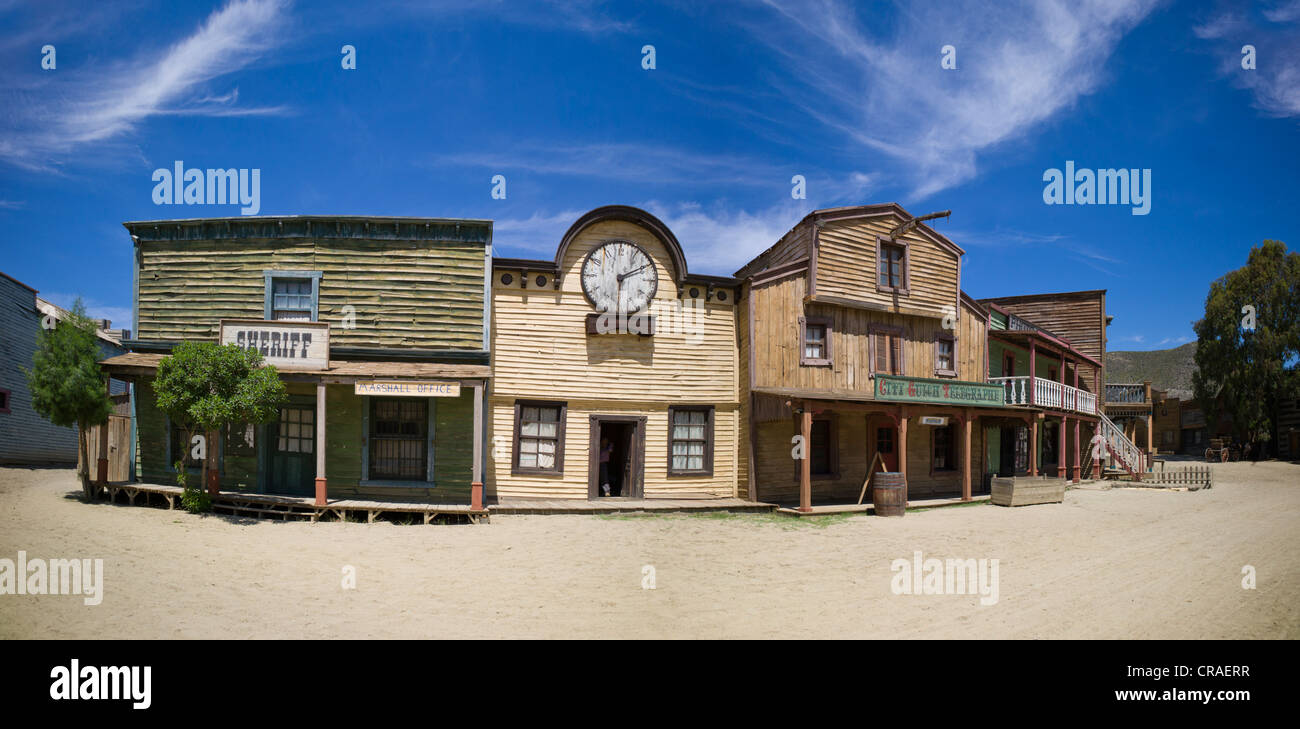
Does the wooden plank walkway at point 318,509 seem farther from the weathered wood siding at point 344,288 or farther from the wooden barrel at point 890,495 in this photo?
the wooden barrel at point 890,495

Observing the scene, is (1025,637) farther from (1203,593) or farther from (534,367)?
(534,367)

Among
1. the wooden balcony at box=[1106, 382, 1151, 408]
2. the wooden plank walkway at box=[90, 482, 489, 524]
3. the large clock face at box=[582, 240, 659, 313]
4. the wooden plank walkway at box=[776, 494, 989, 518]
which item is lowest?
the wooden plank walkway at box=[776, 494, 989, 518]

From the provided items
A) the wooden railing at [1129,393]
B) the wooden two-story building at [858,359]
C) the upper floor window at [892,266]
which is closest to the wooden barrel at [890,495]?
the wooden two-story building at [858,359]

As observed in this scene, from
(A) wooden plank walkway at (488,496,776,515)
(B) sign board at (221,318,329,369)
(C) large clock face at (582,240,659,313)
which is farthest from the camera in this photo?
(C) large clock face at (582,240,659,313)

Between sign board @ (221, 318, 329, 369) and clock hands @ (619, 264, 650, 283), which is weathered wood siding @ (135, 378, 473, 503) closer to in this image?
sign board @ (221, 318, 329, 369)

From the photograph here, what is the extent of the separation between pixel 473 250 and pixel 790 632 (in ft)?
39.3

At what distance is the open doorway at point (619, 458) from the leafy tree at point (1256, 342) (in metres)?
37.9

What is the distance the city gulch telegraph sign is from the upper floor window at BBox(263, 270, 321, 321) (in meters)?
14.1

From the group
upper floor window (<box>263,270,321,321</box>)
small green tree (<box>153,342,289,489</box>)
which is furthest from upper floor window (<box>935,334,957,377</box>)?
small green tree (<box>153,342,289,489</box>)

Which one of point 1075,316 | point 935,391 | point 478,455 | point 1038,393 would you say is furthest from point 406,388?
point 1075,316

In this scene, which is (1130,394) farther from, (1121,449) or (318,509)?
(318,509)

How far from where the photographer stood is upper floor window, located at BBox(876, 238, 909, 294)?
20109 mm

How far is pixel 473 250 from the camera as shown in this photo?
51.1 ft
